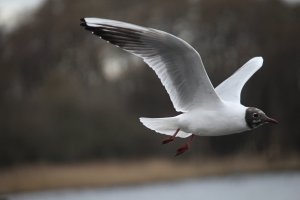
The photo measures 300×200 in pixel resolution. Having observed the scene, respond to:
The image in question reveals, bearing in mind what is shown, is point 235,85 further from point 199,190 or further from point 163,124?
point 199,190

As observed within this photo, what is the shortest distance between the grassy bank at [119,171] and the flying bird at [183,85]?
9568 millimetres

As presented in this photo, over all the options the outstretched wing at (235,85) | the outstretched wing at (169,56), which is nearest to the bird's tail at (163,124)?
the outstretched wing at (169,56)

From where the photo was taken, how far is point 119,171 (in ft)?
61.2

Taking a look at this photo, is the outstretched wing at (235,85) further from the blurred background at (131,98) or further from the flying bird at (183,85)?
the blurred background at (131,98)

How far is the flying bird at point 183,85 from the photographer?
7074mm

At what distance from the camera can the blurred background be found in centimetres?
1945

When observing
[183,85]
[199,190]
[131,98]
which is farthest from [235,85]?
[131,98]

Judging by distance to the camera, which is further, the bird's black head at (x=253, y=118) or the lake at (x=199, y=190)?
the lake at (x=199, y=190)

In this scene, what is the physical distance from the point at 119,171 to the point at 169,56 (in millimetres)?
11475

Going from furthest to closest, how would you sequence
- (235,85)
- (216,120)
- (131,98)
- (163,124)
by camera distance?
(131,98) < (235,85) < (163,124) < (216,120)

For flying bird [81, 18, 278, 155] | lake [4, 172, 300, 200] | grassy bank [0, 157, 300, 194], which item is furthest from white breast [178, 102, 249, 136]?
grassy bank [0, 157, 300, 194]

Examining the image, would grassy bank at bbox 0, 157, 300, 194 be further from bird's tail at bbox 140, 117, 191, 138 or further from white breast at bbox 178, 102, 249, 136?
white breast at bbox 178, 102, 249, 136

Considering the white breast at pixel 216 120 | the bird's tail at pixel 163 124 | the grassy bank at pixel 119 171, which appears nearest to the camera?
the white breast at pixel 216 120

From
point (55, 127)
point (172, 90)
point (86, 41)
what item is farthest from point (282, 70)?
point (172, 90)
